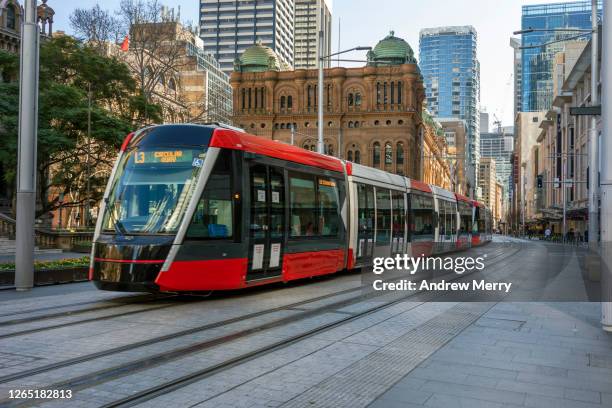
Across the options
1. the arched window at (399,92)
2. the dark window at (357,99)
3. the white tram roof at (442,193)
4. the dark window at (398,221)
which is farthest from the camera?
the dark window at (357,99)

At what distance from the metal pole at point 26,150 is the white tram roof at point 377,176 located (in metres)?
8.11

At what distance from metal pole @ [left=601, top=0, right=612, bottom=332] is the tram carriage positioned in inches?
237

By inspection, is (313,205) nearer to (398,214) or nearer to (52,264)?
(398,214)

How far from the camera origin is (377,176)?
19.2 meters

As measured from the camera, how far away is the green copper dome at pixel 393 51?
298ft

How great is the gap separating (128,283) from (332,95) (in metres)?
81.9

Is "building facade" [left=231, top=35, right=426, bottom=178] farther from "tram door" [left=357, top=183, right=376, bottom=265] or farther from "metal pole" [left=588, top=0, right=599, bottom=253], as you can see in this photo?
Result: "tram door" [left=357, top=183, right=376, bottom=265]

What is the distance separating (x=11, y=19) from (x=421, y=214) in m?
43.2

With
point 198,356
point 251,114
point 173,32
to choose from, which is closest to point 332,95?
point 251,114

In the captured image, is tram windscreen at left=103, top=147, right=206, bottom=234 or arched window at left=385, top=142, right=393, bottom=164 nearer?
tram windscreen at left=103, top=147, right=206, bottom=234

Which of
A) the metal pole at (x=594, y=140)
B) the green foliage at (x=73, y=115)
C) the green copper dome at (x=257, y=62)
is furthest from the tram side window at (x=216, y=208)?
the green copper dome at (x=257, y=62)

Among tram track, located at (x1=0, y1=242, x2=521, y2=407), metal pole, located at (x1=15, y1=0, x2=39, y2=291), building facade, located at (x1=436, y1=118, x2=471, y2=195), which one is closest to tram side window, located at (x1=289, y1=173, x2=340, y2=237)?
tram track, located at (x1=0, y1=242, x2=521, y2=407)

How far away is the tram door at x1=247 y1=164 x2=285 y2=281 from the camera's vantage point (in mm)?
12133

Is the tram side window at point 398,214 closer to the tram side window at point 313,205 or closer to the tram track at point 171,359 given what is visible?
the tram side window at point 313,205
